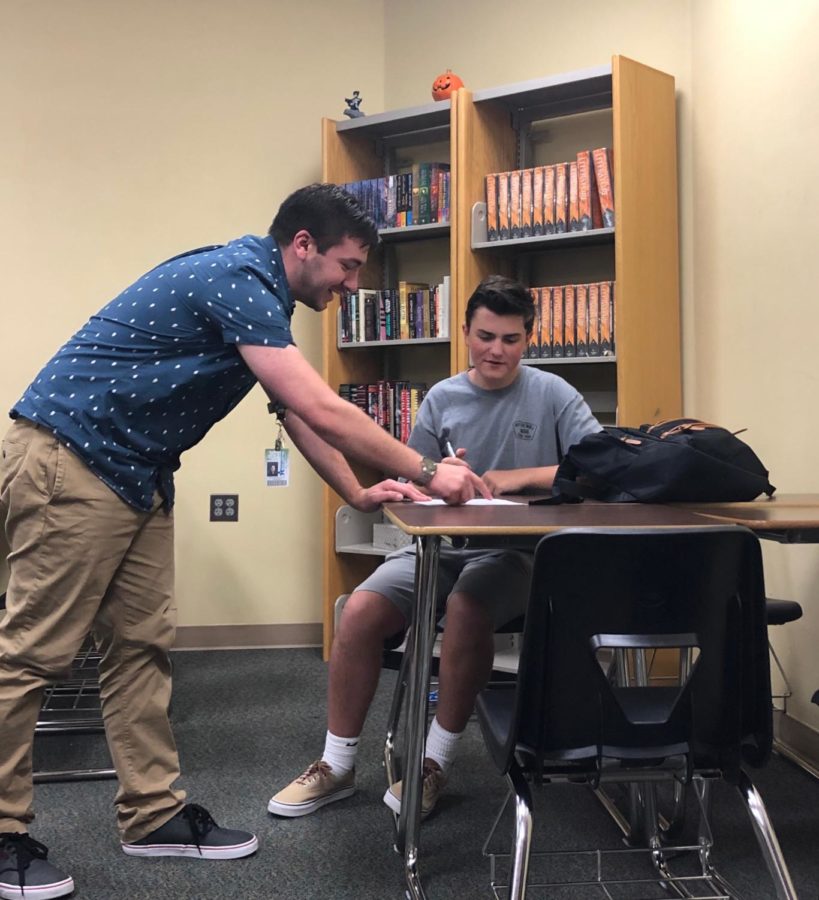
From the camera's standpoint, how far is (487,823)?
2.03 metres

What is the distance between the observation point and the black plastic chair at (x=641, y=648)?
1223 mm

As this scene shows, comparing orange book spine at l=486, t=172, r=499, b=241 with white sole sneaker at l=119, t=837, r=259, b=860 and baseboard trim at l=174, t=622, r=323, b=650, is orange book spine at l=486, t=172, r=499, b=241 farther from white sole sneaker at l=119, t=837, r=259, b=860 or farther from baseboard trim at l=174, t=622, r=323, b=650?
white sole sneaker at l=119, t=837, r=259, b=860

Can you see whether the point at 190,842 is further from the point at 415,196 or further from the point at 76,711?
the point at 415,196

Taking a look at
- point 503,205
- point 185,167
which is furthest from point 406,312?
point 185,167

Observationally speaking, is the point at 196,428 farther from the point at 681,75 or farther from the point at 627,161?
the point at 681,75

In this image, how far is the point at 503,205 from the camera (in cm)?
338

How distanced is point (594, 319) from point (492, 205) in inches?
23.6

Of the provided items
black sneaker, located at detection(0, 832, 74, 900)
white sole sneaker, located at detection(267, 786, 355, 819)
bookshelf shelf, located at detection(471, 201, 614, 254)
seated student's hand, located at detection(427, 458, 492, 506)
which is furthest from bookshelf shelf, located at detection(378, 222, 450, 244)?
black sneaker, located at detection(0, 832, 74, 900)

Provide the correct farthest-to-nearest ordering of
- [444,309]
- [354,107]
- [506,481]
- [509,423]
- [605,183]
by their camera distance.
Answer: [354,107] → [444,309] → [605,183] → [509,423] → [506,481]

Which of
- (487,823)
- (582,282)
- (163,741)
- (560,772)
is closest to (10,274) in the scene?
(582,282)

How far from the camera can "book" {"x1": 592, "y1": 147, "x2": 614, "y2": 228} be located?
125 inches

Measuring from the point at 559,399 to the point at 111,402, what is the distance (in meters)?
1.16

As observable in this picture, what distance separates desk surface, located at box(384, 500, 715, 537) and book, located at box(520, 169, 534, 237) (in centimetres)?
167

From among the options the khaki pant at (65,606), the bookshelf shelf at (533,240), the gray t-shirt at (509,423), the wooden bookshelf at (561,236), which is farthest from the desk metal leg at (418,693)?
the bookshelf shelf at (533,240)
